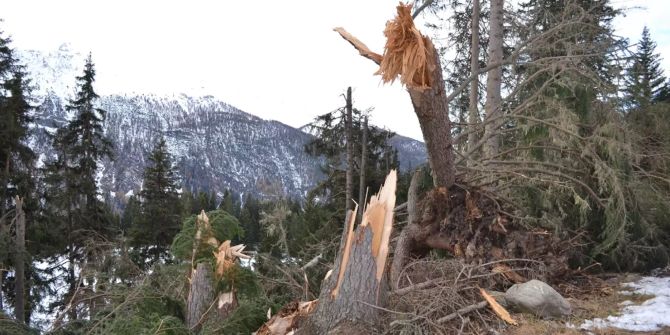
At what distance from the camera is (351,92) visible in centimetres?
1418

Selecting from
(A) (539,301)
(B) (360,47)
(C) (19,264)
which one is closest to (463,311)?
(A) (539,301)

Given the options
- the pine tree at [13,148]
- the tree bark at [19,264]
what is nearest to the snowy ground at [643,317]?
the tree bark at [19,264]

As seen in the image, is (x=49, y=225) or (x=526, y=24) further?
(x=49, y=225)

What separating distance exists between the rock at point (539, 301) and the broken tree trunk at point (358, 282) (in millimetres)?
1228

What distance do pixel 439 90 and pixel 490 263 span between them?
5.48 ft

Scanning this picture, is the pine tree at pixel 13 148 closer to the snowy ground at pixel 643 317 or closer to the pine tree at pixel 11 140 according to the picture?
the pine tree at pixel 11 140

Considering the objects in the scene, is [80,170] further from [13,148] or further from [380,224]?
[380,224]

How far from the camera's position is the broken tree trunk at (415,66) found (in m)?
4.00

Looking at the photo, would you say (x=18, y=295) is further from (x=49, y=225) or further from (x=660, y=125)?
(x=660, y=125)

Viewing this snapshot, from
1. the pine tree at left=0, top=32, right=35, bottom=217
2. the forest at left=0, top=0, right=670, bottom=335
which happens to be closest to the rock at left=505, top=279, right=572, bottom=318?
the forest at left=0, top=0, right=670, bottom=335

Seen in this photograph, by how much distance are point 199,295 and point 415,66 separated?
2774 mm

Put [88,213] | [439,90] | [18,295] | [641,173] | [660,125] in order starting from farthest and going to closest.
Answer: [88,213], [18,295], [660,125], [641,173], [439,90]

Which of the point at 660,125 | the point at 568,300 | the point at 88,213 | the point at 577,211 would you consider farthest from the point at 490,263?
the point at 88,213

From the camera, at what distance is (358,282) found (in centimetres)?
348
